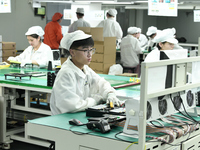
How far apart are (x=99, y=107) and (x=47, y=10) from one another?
929cm

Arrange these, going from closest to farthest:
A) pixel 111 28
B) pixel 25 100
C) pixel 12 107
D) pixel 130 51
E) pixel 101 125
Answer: pixel 101 125, pixel 25 100, pixel 12 107, pixel 130 51, pixel 111 28

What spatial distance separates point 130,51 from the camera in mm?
7746

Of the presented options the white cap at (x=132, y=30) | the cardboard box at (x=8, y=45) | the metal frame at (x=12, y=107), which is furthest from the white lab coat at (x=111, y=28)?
the metal frame at (x=12, y=107)

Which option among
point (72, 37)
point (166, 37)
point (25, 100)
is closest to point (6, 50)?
point (25, 100)

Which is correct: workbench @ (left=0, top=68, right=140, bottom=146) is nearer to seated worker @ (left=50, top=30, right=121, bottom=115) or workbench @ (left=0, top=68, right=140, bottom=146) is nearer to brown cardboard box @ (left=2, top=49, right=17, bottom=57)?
seated worker @ (left=50, top=30, right=121, bottom=115)

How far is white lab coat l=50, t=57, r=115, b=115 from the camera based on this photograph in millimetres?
2572

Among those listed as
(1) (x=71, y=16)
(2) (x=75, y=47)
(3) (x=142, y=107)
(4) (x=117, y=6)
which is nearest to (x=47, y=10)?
(1) (x=71, y=16)

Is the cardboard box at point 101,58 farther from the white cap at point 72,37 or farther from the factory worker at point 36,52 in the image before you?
the white cap at point 72,37

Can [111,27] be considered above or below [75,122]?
above

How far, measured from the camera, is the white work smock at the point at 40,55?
206 inches

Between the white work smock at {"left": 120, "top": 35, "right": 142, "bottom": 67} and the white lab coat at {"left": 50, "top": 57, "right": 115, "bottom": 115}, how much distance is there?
15.7 feet

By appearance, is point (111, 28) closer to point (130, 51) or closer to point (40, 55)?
point (130, 51)

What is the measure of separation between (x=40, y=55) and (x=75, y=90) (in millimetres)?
2778

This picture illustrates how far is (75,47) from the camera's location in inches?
110
